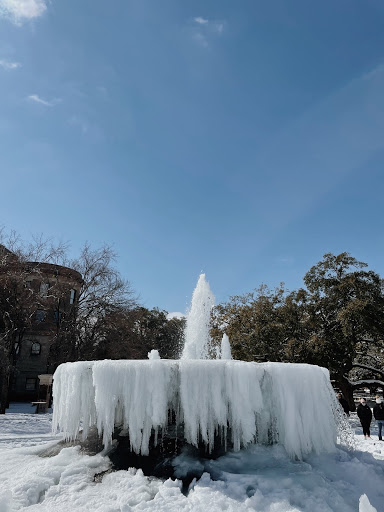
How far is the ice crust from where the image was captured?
631 cm

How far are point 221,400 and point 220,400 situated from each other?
0.02 m

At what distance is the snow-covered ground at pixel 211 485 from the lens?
5.03 m

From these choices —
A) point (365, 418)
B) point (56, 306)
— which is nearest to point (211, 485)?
point (365, 418)

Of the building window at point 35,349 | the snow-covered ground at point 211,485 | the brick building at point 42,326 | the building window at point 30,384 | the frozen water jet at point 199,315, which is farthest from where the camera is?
the building window at point 35,349

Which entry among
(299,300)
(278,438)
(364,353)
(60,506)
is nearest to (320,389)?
(278,438)

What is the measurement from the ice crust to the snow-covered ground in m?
0.37

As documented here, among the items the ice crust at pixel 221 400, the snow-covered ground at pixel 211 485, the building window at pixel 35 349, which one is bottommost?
the snow-covered ground at pixel 211 485

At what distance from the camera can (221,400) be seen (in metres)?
6.29

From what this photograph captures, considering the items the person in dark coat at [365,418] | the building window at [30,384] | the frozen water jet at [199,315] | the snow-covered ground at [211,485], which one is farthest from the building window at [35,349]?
the person in dark coat at [365,418]

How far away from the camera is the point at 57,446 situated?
7812mm

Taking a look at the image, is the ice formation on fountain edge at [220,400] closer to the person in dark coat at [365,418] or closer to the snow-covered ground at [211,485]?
the snow-covered ground at [211,485]

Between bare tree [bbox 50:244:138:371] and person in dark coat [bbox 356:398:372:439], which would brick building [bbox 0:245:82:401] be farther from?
person in dark coat [bbox 356:398:372:439]

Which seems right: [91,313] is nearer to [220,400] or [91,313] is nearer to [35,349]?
[35,349]

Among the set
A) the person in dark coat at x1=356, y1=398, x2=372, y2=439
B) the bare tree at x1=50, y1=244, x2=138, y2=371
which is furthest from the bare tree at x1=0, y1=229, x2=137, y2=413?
the person in dark coat at x1=356, y1=398, x2=372, y2=439
